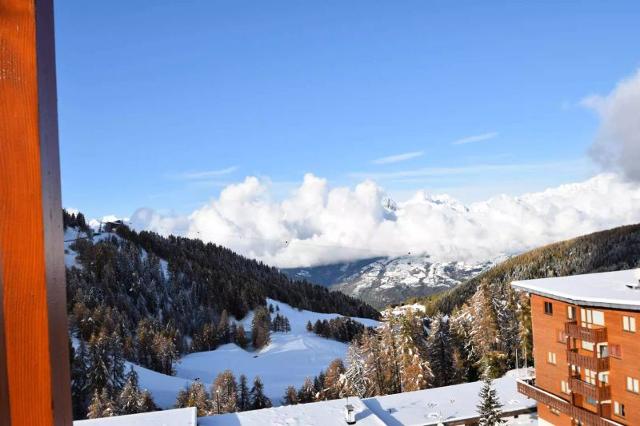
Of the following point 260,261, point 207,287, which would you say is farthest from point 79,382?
point 260,261

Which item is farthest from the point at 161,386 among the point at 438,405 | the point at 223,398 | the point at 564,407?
the point at 564,407

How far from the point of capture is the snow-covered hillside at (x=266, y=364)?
178 feet

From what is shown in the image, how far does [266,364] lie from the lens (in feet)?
231

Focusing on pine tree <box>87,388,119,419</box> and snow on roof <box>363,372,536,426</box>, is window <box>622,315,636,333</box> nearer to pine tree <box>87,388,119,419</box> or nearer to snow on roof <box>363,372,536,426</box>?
snow on roof <box>363,372,536,426</box>

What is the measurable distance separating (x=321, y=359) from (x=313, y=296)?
5197cm

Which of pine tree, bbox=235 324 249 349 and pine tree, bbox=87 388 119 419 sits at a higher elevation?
pine tree, bbox=87 388 119 419

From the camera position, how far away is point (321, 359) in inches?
2832

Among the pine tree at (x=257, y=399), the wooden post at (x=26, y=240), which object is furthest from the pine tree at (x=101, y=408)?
the wooden post at (x=26, y=240)

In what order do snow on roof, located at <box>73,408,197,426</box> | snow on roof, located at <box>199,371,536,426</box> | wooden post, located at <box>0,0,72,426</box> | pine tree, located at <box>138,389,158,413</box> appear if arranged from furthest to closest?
pine tree, located at <box>138,389,158,413</box> → snow on roof, located at <box>199,371,536,426</box> → snow on roof, located at <box>73,408,197,426</box> → wooden post, located at <box>0,0,72,426</box>

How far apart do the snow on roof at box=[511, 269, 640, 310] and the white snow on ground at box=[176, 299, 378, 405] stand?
34721 mm

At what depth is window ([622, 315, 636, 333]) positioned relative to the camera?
63.6 ft

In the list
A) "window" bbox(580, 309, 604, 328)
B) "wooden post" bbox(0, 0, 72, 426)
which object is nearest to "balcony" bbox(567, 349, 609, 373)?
"window" bbox(580, 309, 604, 328)

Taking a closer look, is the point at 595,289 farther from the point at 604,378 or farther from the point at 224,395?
the point at 224,395

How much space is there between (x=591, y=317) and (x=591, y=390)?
9.64 feet
